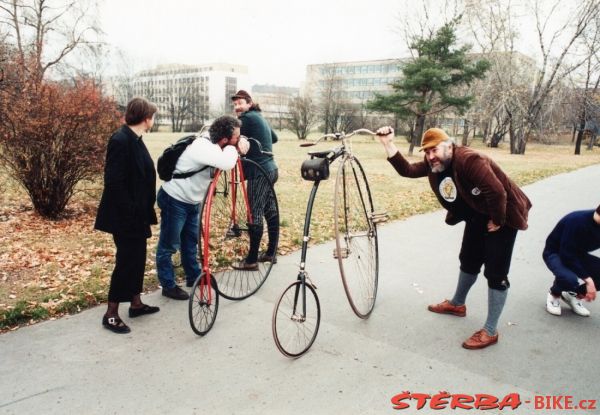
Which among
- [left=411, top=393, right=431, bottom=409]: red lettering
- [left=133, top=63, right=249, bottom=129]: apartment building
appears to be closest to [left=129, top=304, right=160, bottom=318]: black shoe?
[left=411, top=393, right=431, bottom=409]: red lettering

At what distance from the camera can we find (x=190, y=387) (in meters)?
2.87

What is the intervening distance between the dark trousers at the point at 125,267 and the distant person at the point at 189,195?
1.33 ft

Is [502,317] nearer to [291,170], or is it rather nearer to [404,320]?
[404,320]

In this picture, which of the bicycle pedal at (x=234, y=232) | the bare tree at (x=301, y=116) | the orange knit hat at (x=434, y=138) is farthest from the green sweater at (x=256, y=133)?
the bare tree at (x=301, y=116)

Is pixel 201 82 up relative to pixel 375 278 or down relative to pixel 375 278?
up

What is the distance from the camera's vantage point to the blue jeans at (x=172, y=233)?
13.4 feet

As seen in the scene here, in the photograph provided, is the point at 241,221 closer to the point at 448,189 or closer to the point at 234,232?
→ the point at 234,232

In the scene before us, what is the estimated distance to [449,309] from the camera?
419cm

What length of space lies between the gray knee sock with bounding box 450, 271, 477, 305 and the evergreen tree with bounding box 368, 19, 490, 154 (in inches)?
1006

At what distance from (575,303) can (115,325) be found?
14.3 ft

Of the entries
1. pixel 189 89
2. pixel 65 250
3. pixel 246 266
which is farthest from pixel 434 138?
pixel 189 89

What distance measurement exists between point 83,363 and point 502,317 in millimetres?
3706

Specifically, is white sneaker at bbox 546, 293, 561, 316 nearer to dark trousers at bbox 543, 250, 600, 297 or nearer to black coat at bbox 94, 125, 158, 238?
dark trousers at bbox 543, 250, 600, 297

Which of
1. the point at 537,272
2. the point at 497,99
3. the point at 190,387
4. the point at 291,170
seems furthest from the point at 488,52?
the point at 190,387
